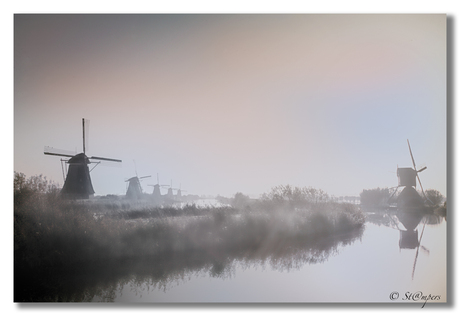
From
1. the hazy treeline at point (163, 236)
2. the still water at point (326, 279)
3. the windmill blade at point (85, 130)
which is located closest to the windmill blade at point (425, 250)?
the still water at point (326, 279)

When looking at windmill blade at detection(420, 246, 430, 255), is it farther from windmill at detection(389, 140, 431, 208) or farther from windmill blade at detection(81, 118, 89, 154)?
windmill blade at detection(81, 118, 89, 154)

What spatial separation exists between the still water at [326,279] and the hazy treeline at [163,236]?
1.67ft

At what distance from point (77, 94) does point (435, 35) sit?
7.62m

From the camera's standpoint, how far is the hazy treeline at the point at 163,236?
5.56 m

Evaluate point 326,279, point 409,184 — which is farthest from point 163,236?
point 409,184

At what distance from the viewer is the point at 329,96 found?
6211 millimetres

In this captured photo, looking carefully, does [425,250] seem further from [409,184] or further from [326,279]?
[326,279]

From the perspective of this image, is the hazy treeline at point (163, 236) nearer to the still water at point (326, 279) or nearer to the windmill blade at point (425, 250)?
the still water at point (326, 279)

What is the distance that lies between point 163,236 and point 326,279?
521 cm

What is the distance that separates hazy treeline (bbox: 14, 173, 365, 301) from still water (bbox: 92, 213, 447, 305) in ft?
1.67

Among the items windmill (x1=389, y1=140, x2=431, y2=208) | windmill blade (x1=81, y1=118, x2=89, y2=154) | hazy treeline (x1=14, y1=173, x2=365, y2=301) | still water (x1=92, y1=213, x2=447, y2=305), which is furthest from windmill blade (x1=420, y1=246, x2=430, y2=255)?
windmill blade (x1=81, y1=118, x2=89, y2=154)

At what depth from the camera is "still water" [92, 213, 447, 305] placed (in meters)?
4.71

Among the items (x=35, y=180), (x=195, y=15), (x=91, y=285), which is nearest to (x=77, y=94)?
(x=35, y=180)

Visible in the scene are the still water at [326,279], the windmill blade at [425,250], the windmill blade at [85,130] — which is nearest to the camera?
the still water at [326,279]
